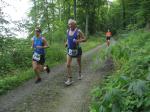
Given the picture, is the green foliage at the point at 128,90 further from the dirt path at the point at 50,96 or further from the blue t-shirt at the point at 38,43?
the blue t-shirt at the point at 38,43

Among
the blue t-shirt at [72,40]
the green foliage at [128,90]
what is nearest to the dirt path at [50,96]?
the blue t-shirt at [72,40]

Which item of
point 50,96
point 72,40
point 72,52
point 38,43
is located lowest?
point 50,96

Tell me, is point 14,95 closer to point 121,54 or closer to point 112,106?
point 121,54

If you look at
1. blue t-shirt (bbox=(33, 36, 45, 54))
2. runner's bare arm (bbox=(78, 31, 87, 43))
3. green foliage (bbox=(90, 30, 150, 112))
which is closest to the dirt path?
blue t-shirt (bbox=(33, 36, 45, 54))

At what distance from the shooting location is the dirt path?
736 centimetres

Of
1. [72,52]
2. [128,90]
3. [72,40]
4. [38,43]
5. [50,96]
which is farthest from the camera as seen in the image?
[38,43]

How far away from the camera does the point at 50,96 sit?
8.43 meters

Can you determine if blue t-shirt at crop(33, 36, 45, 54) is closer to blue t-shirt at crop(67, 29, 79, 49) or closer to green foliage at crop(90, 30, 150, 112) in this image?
blue t-shirt at crop(67, 29, 79, 49)

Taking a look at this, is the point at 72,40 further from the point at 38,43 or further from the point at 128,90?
the point at 128,90

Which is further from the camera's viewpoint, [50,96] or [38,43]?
[38,43]

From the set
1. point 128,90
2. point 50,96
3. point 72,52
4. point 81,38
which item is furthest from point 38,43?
point 128,90

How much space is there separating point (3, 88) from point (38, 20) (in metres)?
14.5

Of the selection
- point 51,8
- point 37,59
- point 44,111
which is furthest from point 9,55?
point 51,8

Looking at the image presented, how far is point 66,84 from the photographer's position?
9875mm
